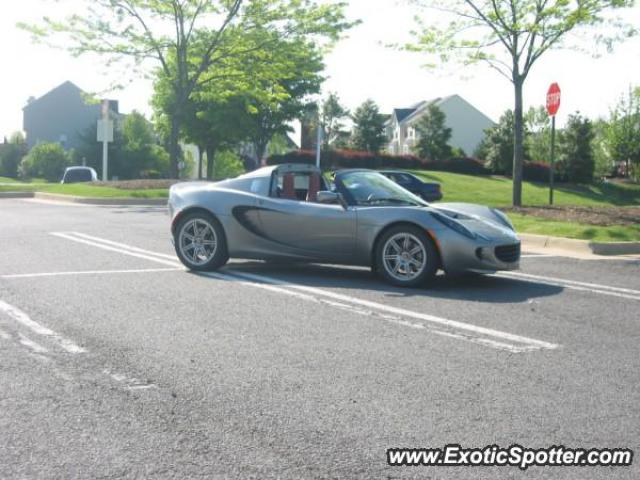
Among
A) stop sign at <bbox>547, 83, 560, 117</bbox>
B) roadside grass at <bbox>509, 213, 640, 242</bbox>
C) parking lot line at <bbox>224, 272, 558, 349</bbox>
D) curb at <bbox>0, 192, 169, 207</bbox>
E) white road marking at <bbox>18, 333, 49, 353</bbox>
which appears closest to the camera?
white road marking at <bbox>18, 333, 49, 353</bbox>

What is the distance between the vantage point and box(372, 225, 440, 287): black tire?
330 inches

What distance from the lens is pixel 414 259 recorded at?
849 centimetres

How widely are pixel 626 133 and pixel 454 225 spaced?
58.5 meters

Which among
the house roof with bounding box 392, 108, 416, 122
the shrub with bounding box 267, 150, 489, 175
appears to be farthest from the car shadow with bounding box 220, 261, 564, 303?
the house roof with bounding box 392, 108, 416, 122

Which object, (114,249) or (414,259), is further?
(114,249)

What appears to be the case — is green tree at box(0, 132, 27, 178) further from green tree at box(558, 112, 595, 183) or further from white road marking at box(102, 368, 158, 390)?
white road marking at box(102, 368, 158, 390)

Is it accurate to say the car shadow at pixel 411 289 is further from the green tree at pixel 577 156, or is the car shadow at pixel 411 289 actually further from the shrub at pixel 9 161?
the shrub at pixel 9 161

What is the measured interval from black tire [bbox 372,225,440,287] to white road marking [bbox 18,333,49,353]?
3962 mm

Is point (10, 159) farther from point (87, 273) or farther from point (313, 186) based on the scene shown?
point (313, 186)

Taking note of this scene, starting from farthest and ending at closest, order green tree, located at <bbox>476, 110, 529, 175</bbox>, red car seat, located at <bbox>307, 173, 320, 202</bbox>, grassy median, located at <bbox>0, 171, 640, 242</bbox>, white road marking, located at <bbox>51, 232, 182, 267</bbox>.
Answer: green tree, located at <bbox>476, 110, 529, 175</bbox>, grassy median, located at <bbox>0, 171, 640, 242</bbox>, white road marking, located at <bbox>51, 232, 182, 267</bbox>, red car seat, located at <bbox>307, 173, 320, 202</bbox>

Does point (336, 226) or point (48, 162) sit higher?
point (48, 162)

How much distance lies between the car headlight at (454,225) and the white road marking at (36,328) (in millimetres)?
4146

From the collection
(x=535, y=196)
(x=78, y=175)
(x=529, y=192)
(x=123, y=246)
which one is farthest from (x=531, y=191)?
(x=123, y=246)

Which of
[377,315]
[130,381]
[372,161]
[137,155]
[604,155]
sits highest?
[604,155]
